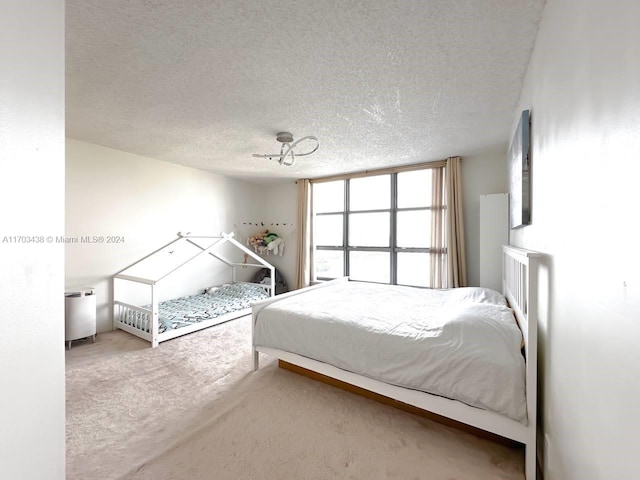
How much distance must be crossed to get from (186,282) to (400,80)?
4.19m

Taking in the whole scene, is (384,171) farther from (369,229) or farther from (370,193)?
(369,229)

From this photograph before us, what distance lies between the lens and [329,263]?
16.9 feet

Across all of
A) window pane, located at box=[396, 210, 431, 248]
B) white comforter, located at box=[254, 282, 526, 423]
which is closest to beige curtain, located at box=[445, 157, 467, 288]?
window pane, located at box=[396, 210, 431, 248]

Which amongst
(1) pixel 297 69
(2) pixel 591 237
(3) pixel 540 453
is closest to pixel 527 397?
(3) pixel 540 453

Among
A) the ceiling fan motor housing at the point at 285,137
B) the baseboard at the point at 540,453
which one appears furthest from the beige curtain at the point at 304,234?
the baseboard at the point at 540,453

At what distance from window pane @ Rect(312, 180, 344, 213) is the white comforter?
2.70 metres

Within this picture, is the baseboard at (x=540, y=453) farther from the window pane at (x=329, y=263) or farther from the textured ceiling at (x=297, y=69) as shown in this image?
the window pane at (x=329, y=263)

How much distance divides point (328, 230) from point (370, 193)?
109cm

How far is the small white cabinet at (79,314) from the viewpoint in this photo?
9.45 ft

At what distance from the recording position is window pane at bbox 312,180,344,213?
5.01m

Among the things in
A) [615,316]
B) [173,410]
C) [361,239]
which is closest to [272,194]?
[361,239]

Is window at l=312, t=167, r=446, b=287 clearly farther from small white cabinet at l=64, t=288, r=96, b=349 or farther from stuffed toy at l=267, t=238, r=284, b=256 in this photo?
small white cabinet at l=64, t=288, r=96, b=349

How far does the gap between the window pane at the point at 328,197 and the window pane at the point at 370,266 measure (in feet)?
3.23

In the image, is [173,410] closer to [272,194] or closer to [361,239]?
[361,239]
